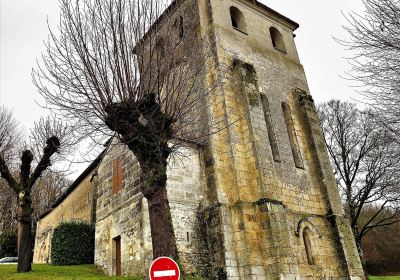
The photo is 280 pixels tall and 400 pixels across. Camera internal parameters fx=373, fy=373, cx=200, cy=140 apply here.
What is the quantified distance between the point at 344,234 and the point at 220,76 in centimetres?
752

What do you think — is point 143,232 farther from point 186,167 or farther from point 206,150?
point 206,150

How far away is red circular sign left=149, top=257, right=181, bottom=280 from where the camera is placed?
5.82 metres

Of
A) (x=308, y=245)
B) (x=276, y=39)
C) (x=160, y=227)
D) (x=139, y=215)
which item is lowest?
(x=308, y=245)

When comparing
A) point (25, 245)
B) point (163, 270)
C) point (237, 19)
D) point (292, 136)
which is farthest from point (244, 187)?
point (237, 19)

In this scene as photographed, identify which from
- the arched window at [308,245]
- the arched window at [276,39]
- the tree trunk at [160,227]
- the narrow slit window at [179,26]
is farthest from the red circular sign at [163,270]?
the arched window at [276,39]

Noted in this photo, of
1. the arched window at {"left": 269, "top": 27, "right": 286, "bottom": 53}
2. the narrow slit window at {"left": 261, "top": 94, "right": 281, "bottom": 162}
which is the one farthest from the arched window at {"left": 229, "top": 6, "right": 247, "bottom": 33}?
the narrow slit window at {"left": 261, "top": 94, "right": 281, "bottom": 162}

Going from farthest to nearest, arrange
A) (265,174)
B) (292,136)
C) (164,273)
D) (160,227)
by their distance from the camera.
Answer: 1. (292,136)
2. (265,174)
3. (160,227)
4. (164,273)

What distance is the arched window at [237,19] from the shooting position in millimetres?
16859

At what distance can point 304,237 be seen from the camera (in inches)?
518

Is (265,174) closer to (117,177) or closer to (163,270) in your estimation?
(117,177)

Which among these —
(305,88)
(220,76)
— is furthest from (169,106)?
(305,88)

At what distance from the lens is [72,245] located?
1666 centimetres

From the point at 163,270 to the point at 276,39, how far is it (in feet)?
49.4

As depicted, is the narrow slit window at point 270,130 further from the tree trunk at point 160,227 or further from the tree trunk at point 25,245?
the tree trunk at point 25,245
